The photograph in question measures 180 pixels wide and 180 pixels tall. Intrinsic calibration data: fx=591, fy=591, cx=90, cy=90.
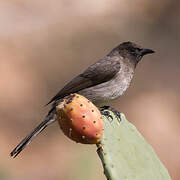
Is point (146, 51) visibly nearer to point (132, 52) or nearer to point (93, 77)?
point (132, 52)

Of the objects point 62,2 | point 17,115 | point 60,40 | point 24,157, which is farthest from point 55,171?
point 62,2

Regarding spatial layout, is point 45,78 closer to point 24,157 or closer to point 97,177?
point 24,157

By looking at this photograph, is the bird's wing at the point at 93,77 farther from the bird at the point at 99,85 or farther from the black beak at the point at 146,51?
the black beak at the point at 146,51

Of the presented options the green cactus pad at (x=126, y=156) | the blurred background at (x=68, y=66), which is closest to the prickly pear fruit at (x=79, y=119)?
the green cactus pad at (x=126, y=156)

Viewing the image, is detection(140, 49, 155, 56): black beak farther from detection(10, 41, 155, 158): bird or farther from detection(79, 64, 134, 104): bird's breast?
detection(79, 64, 134, 104): bird's breast

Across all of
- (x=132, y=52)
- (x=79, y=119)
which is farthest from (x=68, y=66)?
(x=79, y=119)
